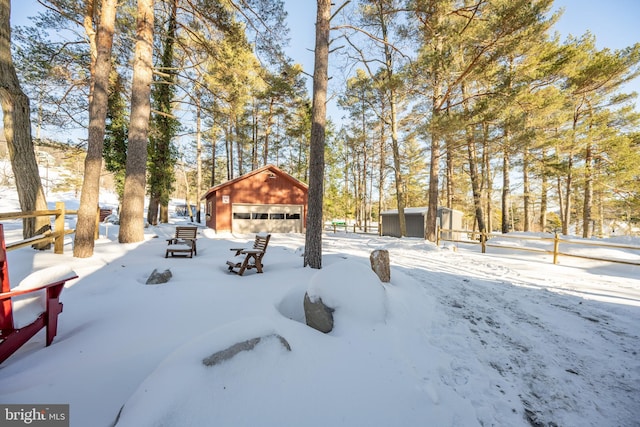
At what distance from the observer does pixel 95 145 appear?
564cm

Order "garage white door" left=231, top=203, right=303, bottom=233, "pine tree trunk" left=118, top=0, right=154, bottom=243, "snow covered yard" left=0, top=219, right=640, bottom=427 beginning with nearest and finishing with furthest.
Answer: "snow covered yard" left=0, top=219, right=640, bottom=427 → "pine tree trunk" left=118, top=0, right=154, bottom=243 → "garage white door" left=231, top=203, right=303, bottom=233

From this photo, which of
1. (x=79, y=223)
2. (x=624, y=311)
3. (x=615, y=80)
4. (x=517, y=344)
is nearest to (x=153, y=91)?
(x=79, y=223)

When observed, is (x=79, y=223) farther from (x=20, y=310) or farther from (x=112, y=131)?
(x=112, y=131)

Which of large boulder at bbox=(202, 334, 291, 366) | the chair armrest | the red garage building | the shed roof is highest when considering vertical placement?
the shed roof

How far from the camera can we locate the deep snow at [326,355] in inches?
68.7

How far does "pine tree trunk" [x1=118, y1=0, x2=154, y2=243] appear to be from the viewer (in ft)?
23.2

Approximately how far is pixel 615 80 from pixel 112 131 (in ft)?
89.2

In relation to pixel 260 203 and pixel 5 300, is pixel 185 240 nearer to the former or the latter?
pixel 5 300

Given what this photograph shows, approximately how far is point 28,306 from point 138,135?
245 inches

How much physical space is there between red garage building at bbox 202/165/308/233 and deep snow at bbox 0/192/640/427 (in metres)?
10.2

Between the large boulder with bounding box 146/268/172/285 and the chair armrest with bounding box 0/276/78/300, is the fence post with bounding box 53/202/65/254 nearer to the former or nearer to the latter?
the large boulder with bounding box 146/268/172/285

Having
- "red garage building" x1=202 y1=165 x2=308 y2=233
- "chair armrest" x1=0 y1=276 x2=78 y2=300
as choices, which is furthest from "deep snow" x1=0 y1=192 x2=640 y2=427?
"red garage building" x1=202 y1=165 x2=308 y2=233

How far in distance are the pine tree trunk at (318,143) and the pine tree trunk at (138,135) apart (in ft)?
17.8

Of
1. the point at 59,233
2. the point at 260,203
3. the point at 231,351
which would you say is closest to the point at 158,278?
the point at 231,351
